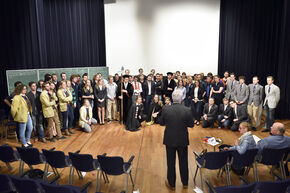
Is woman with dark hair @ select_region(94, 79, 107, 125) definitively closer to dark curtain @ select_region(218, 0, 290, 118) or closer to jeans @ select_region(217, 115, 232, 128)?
jeans @ select_region(217, 115, 232, 128)

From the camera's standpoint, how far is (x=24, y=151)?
4.33 metres

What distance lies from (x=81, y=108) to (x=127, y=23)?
5044 millimetres

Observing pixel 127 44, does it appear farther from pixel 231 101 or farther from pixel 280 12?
pixel 280 12

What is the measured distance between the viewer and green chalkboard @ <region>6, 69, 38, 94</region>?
755 centimetres

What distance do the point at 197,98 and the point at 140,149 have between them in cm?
323

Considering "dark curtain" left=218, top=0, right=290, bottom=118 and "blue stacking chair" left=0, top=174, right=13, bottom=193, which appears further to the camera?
"dark curtain" left=218, top=0, right=290, bottom=118

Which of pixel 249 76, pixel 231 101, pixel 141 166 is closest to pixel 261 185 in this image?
pixel 141 166

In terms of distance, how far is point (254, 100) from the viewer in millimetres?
7531

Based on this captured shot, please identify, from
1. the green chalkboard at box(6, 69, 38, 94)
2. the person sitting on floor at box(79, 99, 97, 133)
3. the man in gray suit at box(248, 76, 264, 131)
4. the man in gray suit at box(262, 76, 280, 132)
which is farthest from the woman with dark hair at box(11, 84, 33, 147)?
the man in gray suit at box(262, 76, 280, 132)

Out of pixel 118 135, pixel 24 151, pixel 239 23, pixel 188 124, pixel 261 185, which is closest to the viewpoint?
pixel 261 185

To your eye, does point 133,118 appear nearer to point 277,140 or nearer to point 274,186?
point 277,140

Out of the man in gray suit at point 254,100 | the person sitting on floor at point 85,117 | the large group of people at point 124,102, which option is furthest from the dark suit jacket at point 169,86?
the person sitting on floor at point 85,117

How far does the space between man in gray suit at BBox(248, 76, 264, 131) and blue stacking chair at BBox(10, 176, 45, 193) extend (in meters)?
6.50

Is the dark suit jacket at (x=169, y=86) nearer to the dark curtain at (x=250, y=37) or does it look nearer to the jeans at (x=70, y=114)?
the dark curtain at (x=250, y=37)
